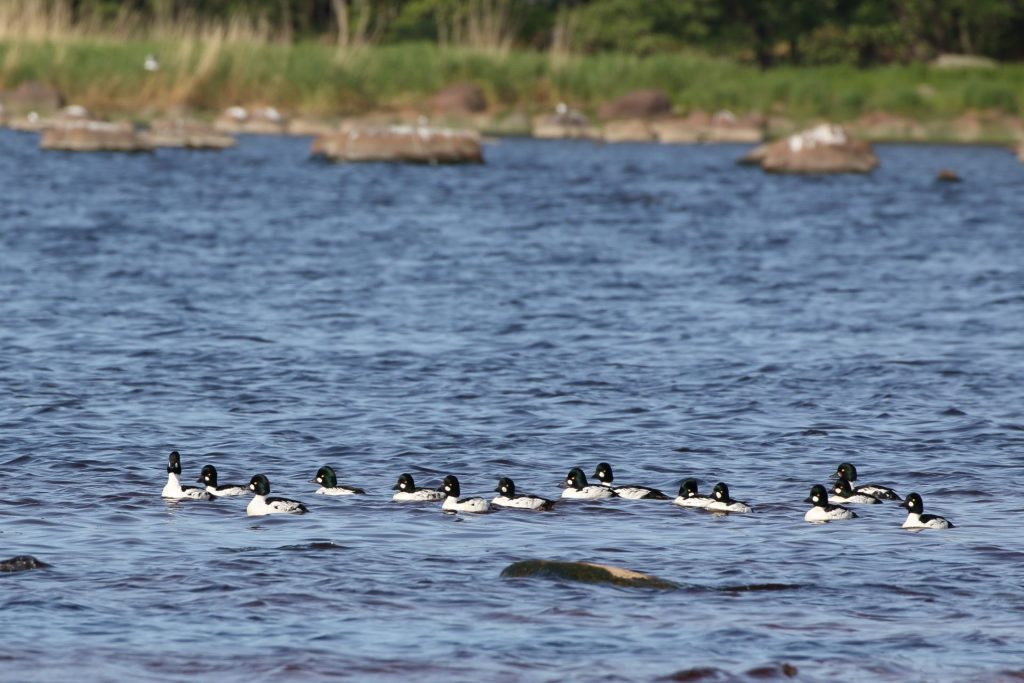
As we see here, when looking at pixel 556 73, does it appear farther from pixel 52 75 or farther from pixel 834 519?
pixel 834 519

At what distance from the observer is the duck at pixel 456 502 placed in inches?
524

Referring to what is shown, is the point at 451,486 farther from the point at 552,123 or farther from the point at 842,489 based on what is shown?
the point at 552,123

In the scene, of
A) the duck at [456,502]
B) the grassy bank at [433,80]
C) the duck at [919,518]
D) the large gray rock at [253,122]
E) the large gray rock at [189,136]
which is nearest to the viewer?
the duck at [919,518]

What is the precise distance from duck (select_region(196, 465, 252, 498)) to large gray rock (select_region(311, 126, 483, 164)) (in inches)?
1506

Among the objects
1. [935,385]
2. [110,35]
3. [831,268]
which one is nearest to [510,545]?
[935,385]

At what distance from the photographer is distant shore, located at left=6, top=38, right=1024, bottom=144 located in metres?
65.0

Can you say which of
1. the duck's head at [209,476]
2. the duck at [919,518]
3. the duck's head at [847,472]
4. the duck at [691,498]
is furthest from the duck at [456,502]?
the duck at [919,518]

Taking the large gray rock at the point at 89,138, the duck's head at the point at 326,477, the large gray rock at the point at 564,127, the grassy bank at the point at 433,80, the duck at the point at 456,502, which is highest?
the grassy bank at the point at 433,80

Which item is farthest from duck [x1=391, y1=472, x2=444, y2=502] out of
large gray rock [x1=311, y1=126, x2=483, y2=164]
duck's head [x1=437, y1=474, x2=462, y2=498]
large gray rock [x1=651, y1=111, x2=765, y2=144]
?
large gray rock [x1=651, y1=111, x2=765, y2=144]

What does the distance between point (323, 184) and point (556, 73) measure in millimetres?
24949

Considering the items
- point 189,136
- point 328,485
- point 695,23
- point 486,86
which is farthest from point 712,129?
point 328,485

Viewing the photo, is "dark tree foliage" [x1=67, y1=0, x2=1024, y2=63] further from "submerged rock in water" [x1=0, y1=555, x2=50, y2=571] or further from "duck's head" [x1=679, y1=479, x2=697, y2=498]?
"submerged rock in water" [x1=0, y1=555, x2=50, y2=571]

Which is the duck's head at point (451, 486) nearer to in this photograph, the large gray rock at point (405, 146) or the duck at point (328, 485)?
the duck at point (328, 485)

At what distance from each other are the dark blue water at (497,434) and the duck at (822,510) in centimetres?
14
